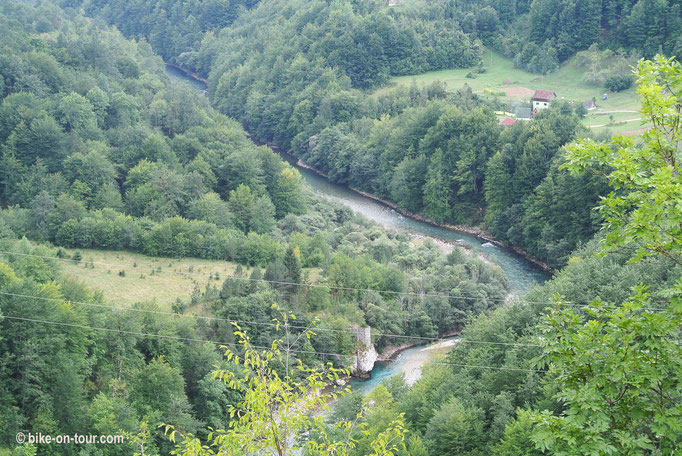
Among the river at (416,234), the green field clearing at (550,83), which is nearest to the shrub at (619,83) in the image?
the green field clearing at (550,83)

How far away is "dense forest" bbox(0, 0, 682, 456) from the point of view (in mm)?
10703

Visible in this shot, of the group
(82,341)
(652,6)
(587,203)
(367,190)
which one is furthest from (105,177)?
(652,6)

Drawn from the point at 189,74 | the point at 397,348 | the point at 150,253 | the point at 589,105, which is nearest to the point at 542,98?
the point at 589,105

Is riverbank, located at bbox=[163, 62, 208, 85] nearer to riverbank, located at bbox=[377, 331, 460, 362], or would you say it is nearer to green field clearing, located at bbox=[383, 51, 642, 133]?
→ green field clearing, located at bbox=[383, 51, 642, 133]

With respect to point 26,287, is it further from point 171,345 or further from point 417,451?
point 417,451

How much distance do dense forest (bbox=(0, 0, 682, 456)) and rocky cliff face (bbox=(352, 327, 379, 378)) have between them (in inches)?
19.5

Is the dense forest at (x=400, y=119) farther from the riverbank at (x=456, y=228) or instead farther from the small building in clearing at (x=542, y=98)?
the small building in clearing at (x=542, y=98)

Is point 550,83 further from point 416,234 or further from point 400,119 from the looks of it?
point 416,234

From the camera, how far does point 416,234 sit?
65562mm

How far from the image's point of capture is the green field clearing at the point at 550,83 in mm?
72875

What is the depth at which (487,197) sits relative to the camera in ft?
225

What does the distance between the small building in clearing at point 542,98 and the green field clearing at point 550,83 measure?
9.75 ft

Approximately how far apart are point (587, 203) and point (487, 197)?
13.4m

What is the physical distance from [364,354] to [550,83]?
56805 millimetres
